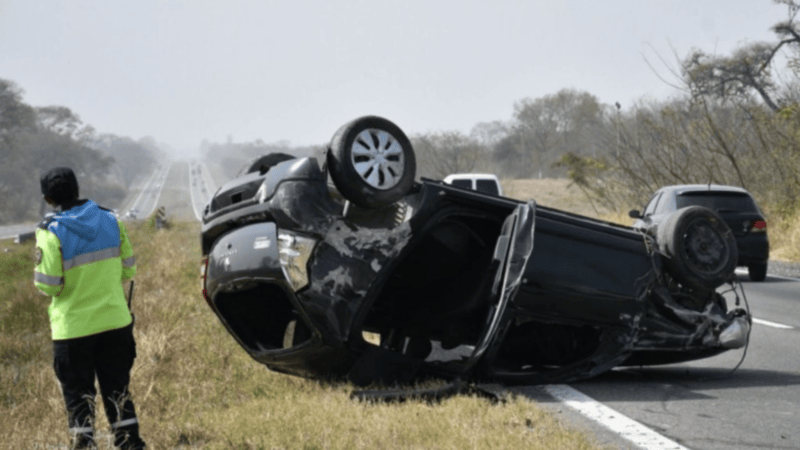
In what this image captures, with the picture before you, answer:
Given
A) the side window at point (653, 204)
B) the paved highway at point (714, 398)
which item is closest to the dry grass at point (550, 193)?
the side window at point (653, 204)

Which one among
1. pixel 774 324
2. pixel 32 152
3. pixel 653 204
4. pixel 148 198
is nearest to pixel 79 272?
pixel 774 324

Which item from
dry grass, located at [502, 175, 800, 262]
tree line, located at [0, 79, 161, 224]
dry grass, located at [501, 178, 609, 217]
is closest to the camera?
dry grass, located at [502, 175, 800, 262]

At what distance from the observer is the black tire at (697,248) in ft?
22.4

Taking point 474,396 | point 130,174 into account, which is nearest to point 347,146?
point 474,396

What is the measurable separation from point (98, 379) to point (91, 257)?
0.60 m

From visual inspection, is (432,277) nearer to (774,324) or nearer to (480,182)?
(774,324)

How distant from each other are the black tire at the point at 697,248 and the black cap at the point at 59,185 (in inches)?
157

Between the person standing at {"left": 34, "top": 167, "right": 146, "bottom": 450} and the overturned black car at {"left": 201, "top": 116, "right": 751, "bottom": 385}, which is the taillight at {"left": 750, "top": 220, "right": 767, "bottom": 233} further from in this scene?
the person standing at {"left": 34, "top": 167, "right": 146, "bottom": 450}

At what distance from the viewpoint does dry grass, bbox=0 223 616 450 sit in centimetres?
500

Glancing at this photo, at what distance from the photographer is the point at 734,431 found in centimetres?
534

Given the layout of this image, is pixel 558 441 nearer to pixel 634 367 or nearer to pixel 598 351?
pixel 598 351

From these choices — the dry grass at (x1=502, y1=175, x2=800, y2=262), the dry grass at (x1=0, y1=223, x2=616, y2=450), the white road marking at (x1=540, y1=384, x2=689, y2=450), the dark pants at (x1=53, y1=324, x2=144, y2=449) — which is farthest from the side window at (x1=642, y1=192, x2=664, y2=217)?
the dark pants at (x1=53, y1=324, x2=144, y2=449)

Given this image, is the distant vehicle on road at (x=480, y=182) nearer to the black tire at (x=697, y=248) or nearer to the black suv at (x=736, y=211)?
the black suv at (x=736, y=211)

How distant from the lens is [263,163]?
22.3ft
